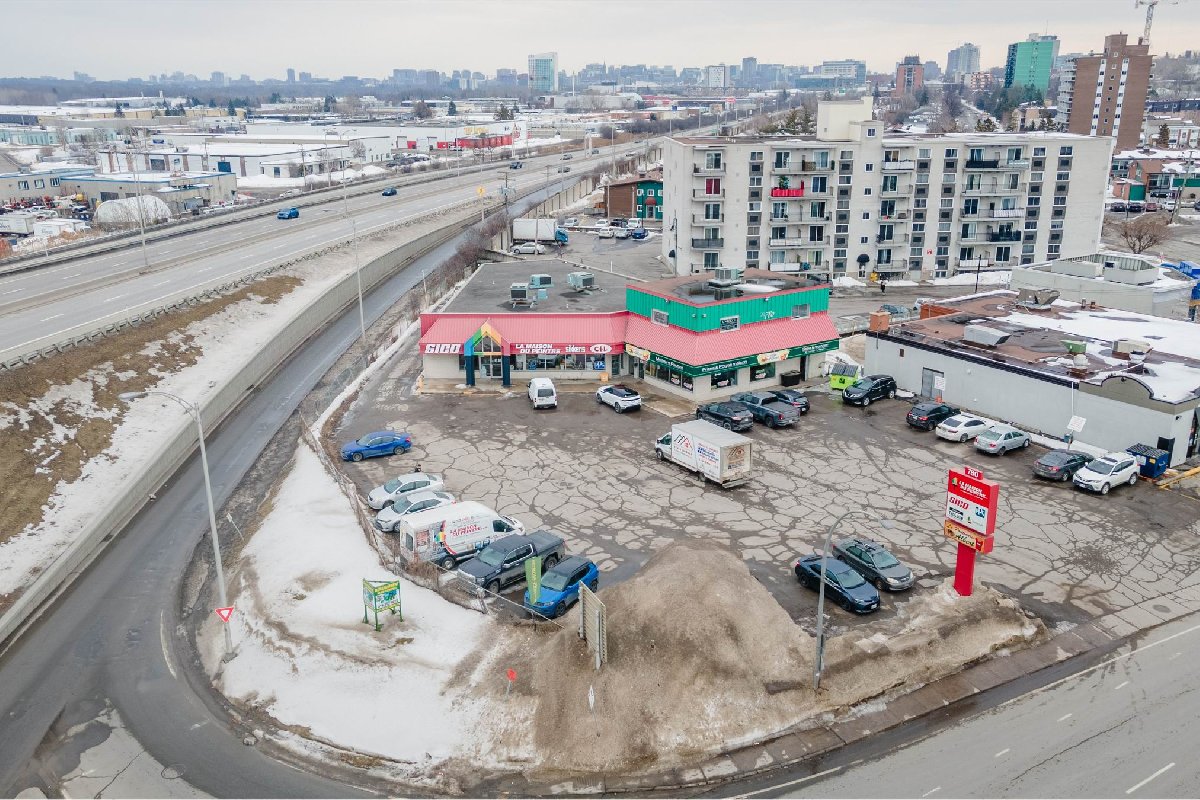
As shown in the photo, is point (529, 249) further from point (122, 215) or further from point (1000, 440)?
point (1000, 440)

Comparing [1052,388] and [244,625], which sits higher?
[1052,388]

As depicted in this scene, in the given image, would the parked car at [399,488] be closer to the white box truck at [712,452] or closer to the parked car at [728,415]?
the white box truck at [712,452]

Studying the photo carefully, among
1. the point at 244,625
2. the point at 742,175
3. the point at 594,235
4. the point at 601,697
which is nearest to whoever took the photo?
the point at 601,697

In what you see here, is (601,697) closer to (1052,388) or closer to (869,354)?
(1052,388)

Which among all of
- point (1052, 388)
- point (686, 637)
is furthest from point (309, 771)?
point (1052, 388)

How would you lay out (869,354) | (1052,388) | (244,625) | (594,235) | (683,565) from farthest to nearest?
(594,235) < (869,354) < (1052,388) < (244,625) < (683,565)

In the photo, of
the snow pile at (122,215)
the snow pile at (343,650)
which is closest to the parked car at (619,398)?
the snow pile at (343,650)

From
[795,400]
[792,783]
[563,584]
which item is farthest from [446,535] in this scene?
[795,400]
